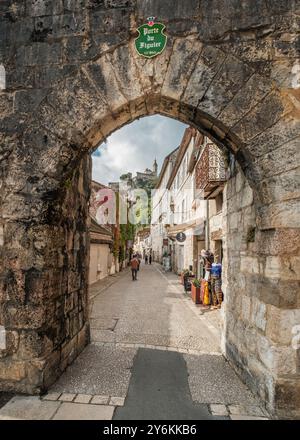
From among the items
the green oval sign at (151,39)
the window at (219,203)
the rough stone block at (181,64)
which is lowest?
the window at (219,203)

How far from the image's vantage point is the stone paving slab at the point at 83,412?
2.16m

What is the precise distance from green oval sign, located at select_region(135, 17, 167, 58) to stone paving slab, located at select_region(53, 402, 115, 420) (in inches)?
138

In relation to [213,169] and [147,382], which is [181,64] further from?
[213,169]

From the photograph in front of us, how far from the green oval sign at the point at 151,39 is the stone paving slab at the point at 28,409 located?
3588 mm

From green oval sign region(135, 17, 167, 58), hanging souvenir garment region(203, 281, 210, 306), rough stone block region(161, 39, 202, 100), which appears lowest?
hanging souvenir garment region(203, 281, 210, 306)

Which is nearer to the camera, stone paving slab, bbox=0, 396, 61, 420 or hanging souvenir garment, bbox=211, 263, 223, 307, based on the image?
stone paving slab, bbox=0, 396, 61, 420

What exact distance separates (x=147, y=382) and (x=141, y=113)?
3223 millimetres

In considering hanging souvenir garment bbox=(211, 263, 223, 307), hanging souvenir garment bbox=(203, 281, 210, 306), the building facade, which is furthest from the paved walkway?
the building facade

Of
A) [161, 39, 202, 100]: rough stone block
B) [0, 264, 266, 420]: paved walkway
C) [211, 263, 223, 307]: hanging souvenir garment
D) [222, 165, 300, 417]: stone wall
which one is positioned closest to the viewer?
[222, 165, 300, 417]: stone wall

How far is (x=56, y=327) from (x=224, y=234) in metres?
2.72

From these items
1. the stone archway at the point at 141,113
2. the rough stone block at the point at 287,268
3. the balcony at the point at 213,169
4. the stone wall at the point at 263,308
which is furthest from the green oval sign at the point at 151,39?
the balcony at the point at 213,169

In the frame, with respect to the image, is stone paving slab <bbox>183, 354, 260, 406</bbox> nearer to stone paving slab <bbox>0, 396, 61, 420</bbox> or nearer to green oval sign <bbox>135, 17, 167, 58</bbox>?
stone paving slab <bbox>0, 396, 61, 420</bbox>

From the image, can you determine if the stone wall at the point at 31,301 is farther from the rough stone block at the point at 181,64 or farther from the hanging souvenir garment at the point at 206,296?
the hanging souvenir garment at the point at 206,296

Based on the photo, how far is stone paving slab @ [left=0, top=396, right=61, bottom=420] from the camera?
2150 mm
